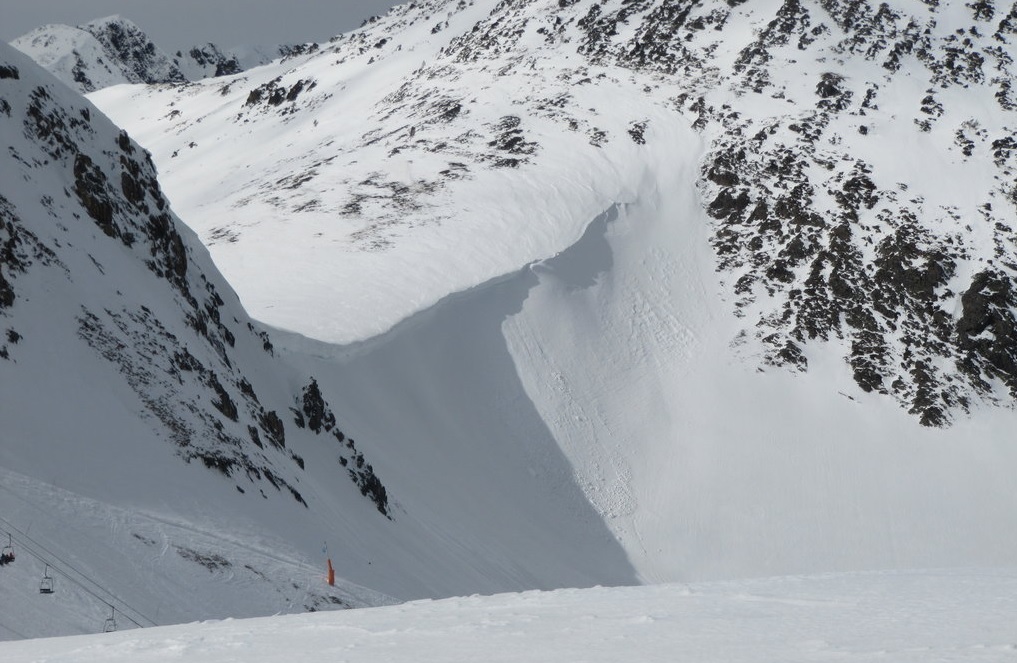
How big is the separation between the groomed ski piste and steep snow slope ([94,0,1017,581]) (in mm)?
177

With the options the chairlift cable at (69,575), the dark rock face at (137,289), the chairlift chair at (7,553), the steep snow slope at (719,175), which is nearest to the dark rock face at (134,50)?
the steep snow slope at (719,175)

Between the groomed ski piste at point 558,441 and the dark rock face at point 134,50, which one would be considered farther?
the dark rock face at point 134,50

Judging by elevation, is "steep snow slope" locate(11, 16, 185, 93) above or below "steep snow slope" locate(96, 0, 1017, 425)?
above

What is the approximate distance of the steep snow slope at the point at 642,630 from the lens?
7895 millimetres

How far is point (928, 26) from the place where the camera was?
68625 mm

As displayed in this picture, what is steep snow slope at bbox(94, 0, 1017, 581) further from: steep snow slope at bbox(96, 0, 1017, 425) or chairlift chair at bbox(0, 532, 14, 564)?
chairlift chair at bbox(0, 532, 14, 564)

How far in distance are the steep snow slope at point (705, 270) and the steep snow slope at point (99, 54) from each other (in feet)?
370

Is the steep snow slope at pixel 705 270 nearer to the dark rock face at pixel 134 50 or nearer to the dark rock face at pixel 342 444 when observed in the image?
the dark rock face at pixel 342 444

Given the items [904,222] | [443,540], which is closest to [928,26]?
[904,222]

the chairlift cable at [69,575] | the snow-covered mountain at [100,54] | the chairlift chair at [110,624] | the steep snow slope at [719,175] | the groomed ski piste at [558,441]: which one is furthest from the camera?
the snow-covered mountain at [100,54]

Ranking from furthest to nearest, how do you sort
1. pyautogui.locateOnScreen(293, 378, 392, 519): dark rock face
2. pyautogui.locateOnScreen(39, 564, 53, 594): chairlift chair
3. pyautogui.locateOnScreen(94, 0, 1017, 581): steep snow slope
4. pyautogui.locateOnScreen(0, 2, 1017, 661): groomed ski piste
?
1. pyautogui.locateOnScreen(94, 0, 1017, 581): steep snow slope
2. pyautogui.locateOnScreen(293, 378, 392, 519): dark rock face
3. pyautogui.locateOnScreen(39, 564, 53, 594): chairlift chair
4. pyautogui.locateOnScreen(0, 2, 1017, 661): groomed ski piste

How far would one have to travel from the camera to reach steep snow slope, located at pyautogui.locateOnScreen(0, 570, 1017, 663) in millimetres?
7895

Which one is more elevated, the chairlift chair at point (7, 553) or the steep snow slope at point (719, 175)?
the chairlift chair at point (7, 553)

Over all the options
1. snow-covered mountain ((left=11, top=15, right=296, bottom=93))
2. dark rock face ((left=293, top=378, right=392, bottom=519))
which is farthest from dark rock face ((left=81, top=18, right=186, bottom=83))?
dark rock face ((left=293, top=378, right=392, bottom=519))
